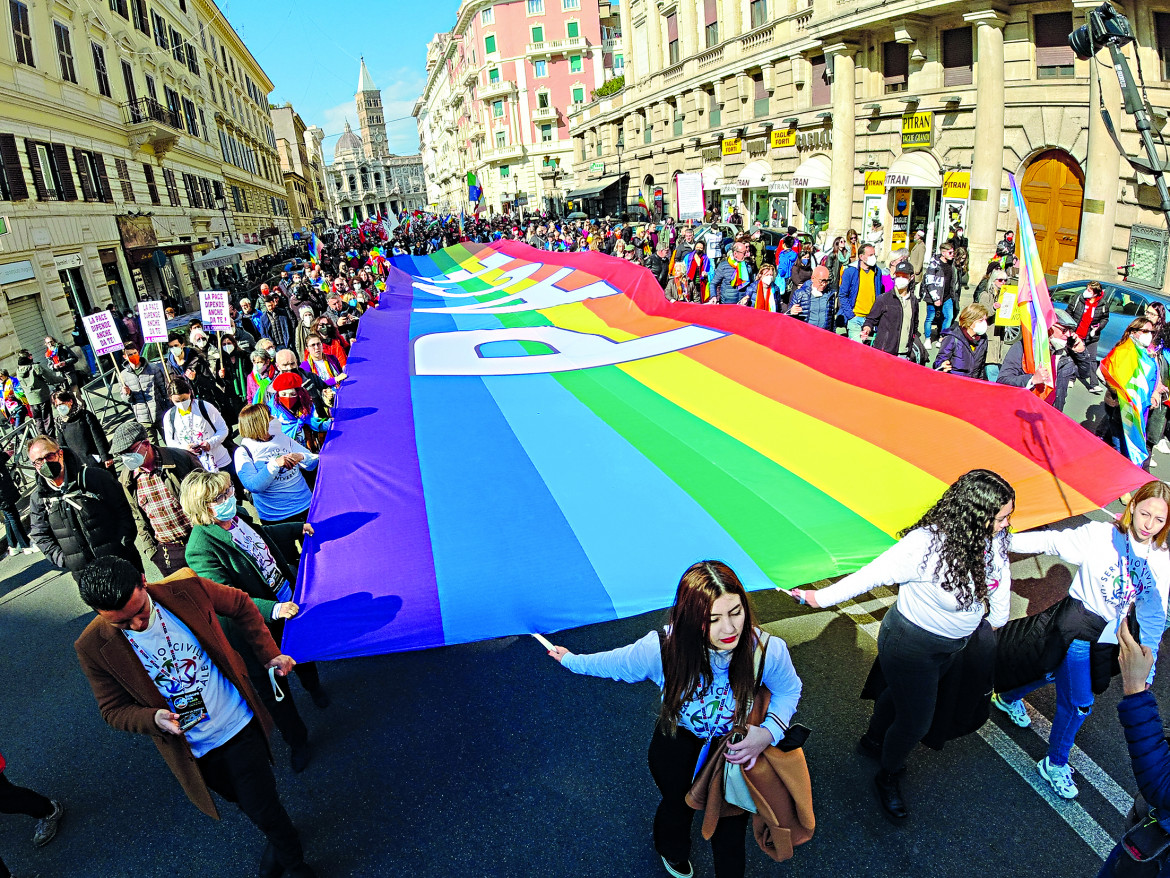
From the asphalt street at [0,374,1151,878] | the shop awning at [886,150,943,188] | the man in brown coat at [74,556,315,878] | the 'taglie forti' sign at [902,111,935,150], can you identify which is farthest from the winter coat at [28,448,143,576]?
the 'taglie forti' sign at [902,111,935,150]

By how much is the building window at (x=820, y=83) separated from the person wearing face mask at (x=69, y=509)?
22.9 metres

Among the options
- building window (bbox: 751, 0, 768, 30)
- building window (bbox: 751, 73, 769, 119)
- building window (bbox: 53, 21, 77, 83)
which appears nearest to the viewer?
building window (bbox: 53, 21, 77, 83)

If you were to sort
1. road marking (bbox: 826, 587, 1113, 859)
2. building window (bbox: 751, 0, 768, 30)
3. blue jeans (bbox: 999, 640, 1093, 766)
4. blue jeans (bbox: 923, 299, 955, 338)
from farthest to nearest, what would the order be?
building window (bbox: 751, 0, 768, 30) < blue jeans (bbox: 923, 299, 955, 338) < blue jeans (bbox: 999, 640, 1093, 766) < road marking (bbox: 826, 587, 1113, 859)

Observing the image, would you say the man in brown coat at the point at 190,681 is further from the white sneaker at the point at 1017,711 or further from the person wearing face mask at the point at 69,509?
the white sneaker at the point at 1017,711

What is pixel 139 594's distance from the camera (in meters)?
2.65

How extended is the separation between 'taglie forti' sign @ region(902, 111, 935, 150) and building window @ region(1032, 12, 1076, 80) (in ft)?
8.81

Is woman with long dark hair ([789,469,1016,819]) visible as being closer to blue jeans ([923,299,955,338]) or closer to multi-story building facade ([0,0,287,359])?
blue jeans ([923,299,955,338])

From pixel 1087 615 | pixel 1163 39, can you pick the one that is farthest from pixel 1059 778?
pixel 1163 39

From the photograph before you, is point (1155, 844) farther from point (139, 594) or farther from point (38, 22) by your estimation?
point (38, 22)

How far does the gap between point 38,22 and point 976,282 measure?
25773 mm

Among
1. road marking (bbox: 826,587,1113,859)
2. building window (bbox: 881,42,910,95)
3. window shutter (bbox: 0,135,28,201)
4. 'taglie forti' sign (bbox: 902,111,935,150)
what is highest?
building window (bbox: 881,42,910,95)

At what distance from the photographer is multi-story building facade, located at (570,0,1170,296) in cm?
1441

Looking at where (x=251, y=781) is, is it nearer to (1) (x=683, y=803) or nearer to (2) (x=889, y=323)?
(1) (x=683, y=803)

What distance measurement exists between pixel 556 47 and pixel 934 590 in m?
69.1
